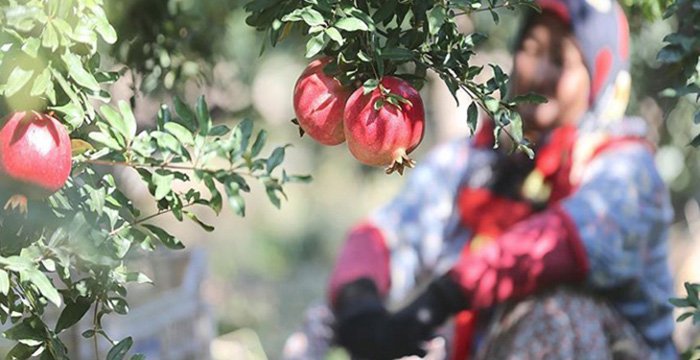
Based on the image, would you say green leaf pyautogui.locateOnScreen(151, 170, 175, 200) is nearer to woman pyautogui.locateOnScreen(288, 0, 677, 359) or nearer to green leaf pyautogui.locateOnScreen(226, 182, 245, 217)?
green leaf pyautogui.locateOnScreen(226, 182, 245, 217)

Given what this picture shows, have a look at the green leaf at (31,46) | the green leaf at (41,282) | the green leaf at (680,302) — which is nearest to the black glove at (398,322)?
the green leaf at (680,302)

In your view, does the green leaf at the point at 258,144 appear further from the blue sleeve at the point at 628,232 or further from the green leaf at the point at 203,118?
the blue sleeve at the point at 628,232

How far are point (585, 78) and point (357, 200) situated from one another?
22.8 feet

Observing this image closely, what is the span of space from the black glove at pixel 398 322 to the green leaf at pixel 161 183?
1.10 meters

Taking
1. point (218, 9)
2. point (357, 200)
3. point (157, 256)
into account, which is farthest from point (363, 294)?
point (357, 200)

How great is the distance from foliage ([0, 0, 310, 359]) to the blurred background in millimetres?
149

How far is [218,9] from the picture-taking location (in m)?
2.64

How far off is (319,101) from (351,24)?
0.34 ft

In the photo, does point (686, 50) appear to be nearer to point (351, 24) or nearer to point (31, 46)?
point (351, 24)

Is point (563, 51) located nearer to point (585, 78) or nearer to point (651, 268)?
point (585, 78)

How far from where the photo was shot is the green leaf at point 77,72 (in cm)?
104

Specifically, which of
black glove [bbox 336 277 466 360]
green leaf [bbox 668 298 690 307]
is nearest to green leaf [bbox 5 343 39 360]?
green leaf [bbox 668 298 690 307]

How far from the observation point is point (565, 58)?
95.3 inches

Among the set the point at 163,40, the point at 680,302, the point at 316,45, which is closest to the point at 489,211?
the point at 163,40
